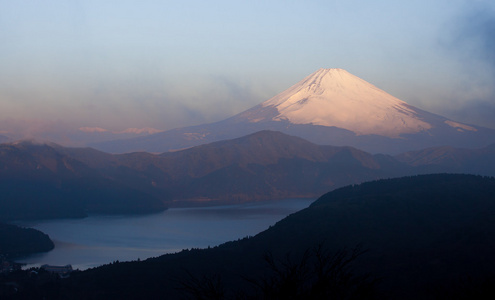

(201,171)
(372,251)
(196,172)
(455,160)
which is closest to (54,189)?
(196,172)

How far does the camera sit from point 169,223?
9231 centimetres

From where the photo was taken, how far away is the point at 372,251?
34.9 metres

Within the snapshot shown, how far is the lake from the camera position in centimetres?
5812

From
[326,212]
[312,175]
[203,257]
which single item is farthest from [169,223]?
[312,175]

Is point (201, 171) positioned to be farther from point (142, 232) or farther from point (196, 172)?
point (142, 232)

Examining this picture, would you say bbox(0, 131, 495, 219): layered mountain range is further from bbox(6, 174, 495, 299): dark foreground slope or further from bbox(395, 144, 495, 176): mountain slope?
bbox(6, 174, 495, 299): dark foreground slope

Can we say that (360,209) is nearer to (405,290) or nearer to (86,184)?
(405,290)

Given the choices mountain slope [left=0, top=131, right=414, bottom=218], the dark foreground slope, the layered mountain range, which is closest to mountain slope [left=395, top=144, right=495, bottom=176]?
the layered mountain range

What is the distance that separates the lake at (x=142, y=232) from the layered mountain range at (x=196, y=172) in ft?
53.6

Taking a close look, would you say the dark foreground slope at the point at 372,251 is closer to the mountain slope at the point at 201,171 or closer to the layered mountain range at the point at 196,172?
the layered mountain range at the point at 196,172

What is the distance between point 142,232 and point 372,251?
162 feet

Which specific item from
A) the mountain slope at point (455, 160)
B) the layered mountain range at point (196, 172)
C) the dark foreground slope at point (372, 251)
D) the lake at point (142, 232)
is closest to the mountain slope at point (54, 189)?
the layered mountain range at point (196, 172)

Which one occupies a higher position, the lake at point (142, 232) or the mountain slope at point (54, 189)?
the mountain slope at point (54, 189)

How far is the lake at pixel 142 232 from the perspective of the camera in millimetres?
58125
